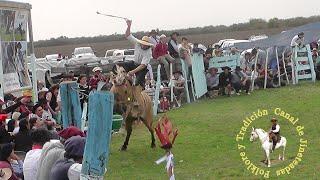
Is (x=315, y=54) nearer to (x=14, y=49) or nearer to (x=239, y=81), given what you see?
(x=239, y=81)

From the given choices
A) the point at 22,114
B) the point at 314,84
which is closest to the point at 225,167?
the point at 22,114

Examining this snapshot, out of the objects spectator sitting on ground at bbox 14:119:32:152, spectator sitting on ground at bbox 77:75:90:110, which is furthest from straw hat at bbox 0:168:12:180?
spectator sitting on ground at bbox 77:75:90:110

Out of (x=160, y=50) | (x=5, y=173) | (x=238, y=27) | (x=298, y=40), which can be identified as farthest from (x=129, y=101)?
(x=238, y=27)

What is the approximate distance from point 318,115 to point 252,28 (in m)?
63.9

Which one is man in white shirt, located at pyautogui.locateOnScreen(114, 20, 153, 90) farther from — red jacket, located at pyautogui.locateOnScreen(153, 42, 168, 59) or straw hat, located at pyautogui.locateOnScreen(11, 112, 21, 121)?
straw hat, located at pyautogui.locateOnScreen(11, 112, 21, 121)

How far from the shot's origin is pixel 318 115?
15.1 m

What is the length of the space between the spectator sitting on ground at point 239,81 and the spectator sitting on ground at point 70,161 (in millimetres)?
15450

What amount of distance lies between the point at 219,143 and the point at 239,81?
863cm

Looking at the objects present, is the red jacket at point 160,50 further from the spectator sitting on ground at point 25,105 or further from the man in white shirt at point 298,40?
the spectator sitting on ground at point 25,105

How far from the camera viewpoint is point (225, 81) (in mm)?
21219

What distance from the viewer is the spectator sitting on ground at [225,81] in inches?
829

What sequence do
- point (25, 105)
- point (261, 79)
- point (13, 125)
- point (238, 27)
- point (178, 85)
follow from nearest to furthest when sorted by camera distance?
point (13, 125) → point (25, 105) → point (178, 85) → point (261, 79) → point (238, 27)

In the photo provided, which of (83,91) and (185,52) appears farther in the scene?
(185,52)

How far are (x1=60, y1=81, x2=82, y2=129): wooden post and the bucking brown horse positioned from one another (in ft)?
2.59
